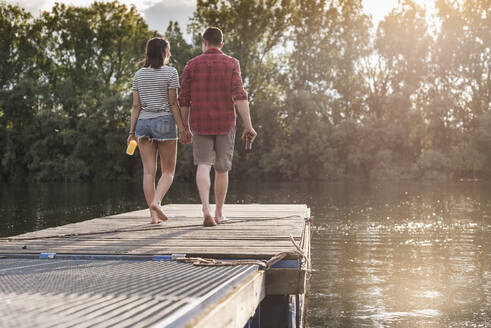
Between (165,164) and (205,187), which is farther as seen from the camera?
(165,164)

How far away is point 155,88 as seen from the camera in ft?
18.1

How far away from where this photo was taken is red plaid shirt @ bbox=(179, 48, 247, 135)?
5410 mm

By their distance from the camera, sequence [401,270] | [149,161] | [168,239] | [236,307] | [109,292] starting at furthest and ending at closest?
[401,270]
[149,161]
[168,239]
[236,307]
[109,292]

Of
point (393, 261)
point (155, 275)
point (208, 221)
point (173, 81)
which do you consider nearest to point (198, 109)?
point (173, 81)

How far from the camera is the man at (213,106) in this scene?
17.7 ft

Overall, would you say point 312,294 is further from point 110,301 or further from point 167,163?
point 110,301

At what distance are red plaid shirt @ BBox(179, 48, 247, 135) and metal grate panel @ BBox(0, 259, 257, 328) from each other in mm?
2327

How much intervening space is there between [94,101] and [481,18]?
28.9 m

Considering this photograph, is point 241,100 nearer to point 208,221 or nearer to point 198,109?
point 198,109

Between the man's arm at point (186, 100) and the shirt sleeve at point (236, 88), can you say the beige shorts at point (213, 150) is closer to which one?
the man's arm at point (186, 100)

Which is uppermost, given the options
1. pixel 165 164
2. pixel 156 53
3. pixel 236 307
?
pixel 156 53

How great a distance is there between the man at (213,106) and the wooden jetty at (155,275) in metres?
0.69

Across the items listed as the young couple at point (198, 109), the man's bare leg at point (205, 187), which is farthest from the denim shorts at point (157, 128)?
the man's bare leg at point (205, 187)

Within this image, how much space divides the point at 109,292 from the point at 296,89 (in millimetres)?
38404
